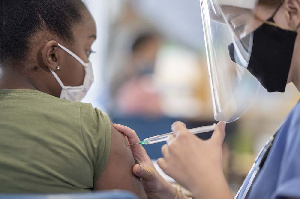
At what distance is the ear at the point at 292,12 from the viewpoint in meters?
1.07

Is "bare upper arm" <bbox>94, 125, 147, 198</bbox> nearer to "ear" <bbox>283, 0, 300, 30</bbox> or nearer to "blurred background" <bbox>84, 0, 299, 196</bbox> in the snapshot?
"ear" <bbox>283, 0, 300, 30</bbox>

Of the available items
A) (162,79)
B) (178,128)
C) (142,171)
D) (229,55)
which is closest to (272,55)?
(229,55)

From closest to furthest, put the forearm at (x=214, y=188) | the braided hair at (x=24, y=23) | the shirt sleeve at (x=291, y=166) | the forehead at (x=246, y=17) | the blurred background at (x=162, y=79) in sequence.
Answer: the shirt sleeve at (x=291, y=166)
the forearm at (x=214, y=188)
the forehead at (x=246, y=17)
the braided hair at (x=24, y=23)
the blurred background at (x=162, y=79)

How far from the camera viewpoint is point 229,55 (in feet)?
4.39

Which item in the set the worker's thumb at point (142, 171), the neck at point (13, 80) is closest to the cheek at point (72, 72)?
the neck at point (13, 80)

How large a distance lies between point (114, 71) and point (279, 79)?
7.32ft

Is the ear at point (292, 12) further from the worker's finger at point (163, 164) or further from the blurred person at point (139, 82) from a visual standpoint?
the blurred person at point (139, 82)

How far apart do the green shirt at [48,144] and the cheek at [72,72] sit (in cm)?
21

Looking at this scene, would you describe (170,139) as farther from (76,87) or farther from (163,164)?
(76,87)

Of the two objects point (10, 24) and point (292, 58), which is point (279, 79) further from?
point (10, 24)

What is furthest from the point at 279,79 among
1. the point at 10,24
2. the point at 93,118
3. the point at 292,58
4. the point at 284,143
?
the point at 10,24

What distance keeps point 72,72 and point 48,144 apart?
0.41 m

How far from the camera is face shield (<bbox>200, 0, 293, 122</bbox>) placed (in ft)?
3.86

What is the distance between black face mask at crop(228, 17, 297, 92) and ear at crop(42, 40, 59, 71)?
0.61 m
